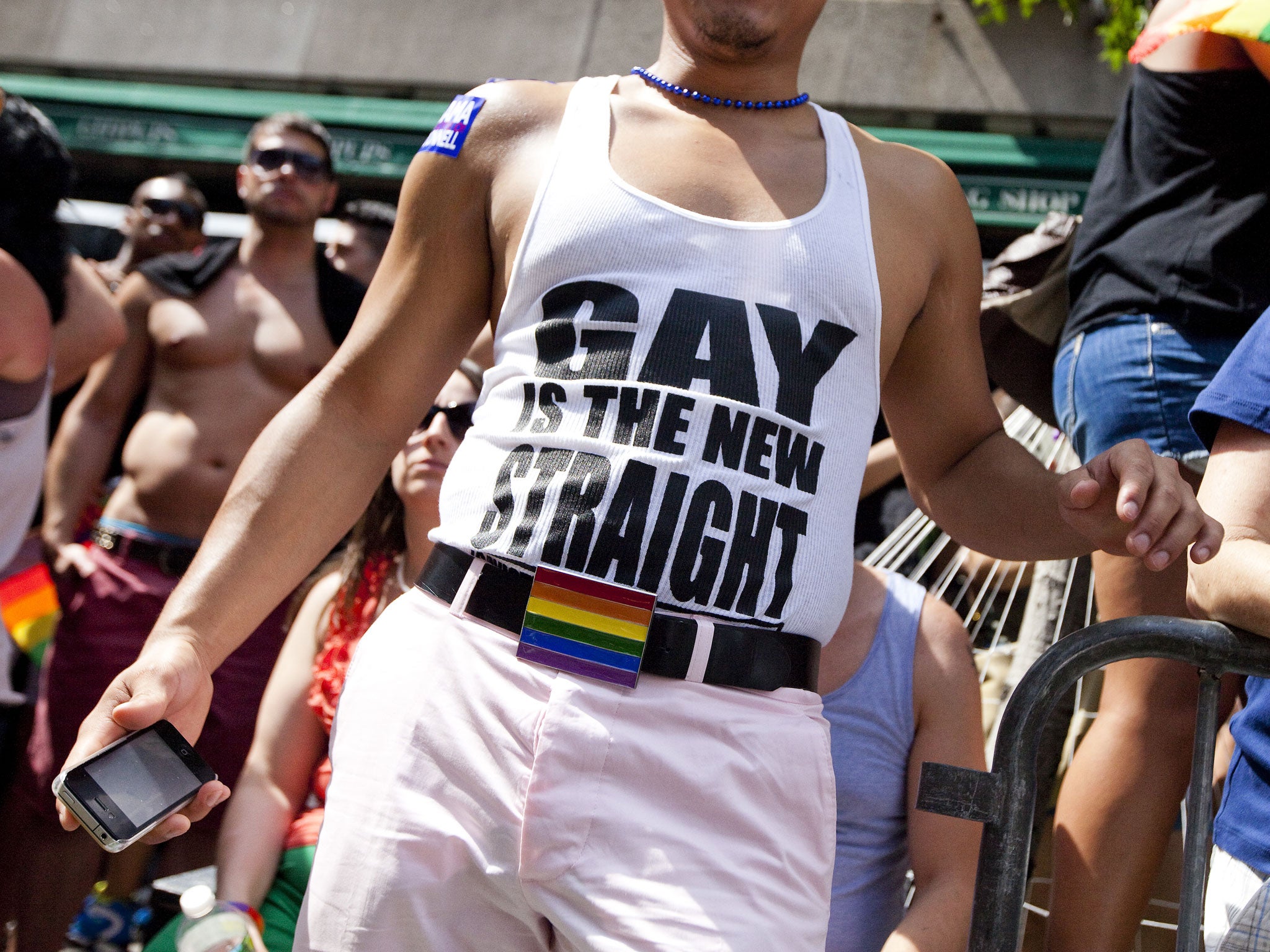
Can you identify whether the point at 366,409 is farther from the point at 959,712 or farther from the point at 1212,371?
the point at 1212,371

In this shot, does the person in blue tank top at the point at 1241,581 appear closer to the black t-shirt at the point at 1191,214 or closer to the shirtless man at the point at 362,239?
the black t-shirt at the point at 1191,214

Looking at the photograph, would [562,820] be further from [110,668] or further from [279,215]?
[279,215]

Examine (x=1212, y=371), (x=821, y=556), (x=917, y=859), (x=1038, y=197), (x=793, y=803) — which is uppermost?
(x=1038, y=197)

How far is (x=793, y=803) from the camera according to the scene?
1490 millimetres

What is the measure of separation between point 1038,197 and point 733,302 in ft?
19.9

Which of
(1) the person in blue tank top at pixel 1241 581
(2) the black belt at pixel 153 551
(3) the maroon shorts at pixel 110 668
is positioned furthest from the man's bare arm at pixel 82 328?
(1) the person in blue tank top at pixel 1241 581

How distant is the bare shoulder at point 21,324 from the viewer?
2.75 metres

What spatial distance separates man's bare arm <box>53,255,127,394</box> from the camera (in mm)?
3400

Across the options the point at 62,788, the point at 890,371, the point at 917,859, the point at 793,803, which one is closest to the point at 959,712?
the point at 917,859

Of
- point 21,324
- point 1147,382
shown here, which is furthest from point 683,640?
point 21,324

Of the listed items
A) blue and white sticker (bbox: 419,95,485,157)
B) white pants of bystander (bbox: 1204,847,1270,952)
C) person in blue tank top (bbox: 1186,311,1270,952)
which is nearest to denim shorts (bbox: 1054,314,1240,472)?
person in blue tank top (bbox: 1186,311,1270,952)

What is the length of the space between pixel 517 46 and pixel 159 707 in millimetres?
8079

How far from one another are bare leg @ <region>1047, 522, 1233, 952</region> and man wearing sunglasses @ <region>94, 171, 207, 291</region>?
5.21m

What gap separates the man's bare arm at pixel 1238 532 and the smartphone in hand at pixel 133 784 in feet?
4.26
